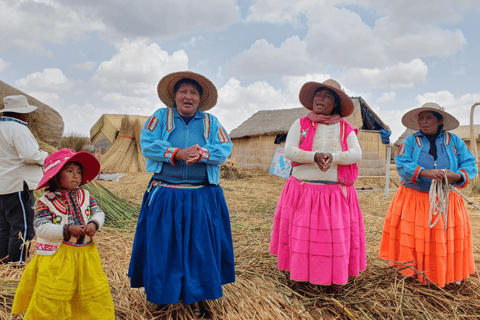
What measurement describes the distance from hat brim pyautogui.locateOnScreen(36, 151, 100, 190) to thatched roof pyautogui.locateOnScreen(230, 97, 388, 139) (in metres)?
10.0

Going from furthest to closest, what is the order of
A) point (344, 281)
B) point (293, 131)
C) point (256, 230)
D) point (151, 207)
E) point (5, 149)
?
point (256, 230) → point (5, 149) → point (293, 131) → point (344, 281) → point (151, 207)

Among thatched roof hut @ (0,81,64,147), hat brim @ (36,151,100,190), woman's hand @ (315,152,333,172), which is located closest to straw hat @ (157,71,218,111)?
hat brim @ (36,151,100,190)

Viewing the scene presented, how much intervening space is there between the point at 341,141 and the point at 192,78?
4.25 ft

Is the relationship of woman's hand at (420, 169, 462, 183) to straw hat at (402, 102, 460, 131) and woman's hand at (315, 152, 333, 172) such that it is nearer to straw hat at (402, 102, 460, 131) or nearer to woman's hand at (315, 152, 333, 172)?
straw hat at (402, 102, 460, 131)

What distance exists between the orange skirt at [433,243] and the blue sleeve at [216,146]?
1918mm

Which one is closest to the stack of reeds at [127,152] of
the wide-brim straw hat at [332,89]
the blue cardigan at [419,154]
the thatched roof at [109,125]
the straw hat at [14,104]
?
the thatched roof at [109,125]

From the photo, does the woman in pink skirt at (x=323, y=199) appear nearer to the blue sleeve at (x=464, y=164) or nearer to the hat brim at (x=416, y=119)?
the hat brim at (x=416, y=119)

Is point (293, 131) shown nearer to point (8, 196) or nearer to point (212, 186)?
point (212, 186)

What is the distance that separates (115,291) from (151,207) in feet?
2.97

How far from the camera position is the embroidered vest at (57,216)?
5.39 feet

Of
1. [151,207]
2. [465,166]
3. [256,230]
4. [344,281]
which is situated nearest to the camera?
[151,207]

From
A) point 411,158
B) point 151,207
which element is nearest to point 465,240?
point 411,158

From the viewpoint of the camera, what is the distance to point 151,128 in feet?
7.29

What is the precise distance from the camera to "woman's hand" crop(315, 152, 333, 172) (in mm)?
2371
